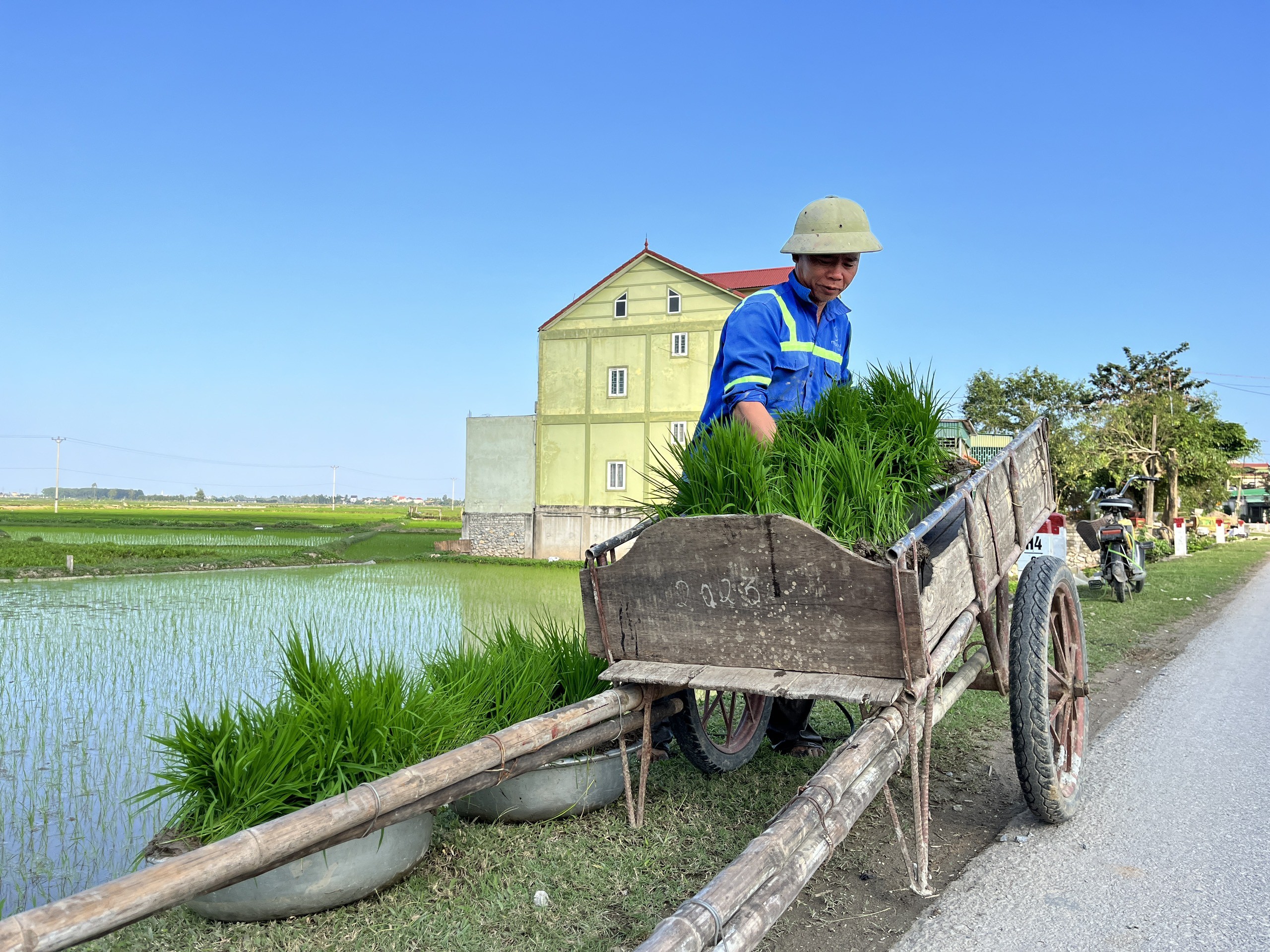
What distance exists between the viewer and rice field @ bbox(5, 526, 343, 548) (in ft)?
79.4

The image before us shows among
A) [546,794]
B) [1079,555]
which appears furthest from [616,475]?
[546,794]

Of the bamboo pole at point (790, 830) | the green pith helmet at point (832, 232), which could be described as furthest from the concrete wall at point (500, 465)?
the bamboo pole at point (790, 830)

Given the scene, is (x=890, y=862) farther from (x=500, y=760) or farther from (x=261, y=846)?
(x=261, y=846)

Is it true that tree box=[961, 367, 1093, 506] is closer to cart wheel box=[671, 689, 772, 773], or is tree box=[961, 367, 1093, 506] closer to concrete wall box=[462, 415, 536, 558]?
concrete wall box=[462, 415, 536, 558]

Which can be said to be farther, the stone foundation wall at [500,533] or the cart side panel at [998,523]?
the stone foundation wall at [500,533]

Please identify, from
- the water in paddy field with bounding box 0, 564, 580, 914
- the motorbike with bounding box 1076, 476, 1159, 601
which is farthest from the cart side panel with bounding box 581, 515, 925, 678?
the motorbike with bounding box 1076, 476, 1159, 601

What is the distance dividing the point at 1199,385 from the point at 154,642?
37113 mm

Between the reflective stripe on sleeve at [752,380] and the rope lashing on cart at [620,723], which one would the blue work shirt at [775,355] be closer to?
the reflective stripe on sleeve at [752,380]

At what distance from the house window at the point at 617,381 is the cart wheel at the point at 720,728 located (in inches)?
841

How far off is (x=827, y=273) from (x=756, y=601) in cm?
159

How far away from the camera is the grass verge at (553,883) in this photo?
→ 2363 mm

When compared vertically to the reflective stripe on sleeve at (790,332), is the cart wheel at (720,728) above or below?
below

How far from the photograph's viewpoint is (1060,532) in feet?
33.9

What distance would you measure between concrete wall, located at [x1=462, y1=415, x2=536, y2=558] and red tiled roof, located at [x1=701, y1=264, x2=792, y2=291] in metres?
7.19
